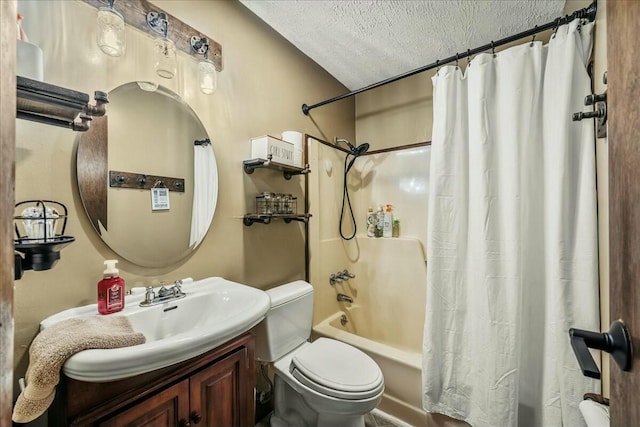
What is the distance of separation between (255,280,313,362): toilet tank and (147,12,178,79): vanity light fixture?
3.90 feet

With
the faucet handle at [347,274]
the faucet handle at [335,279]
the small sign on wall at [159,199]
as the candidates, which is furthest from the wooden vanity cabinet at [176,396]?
the faucet handle at [347,274]

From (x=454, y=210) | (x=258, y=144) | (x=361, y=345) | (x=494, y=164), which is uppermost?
(x=258, y=144)

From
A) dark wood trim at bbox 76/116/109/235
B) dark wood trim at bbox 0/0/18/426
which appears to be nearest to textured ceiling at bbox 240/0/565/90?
dark wood trim at bbox 76/116/109/235

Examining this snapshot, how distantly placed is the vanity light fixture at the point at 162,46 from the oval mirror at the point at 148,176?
9 centimetres

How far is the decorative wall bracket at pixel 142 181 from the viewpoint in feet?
3.43

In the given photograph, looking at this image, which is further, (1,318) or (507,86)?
(507,86)

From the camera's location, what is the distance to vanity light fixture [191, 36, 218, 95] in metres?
1.28

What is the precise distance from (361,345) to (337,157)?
146cm

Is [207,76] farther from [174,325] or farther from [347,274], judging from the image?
[347,274]

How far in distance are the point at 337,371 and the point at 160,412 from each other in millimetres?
789

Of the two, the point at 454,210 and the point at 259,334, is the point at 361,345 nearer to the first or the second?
the point at 259,334

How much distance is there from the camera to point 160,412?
801mm

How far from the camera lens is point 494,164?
140cm

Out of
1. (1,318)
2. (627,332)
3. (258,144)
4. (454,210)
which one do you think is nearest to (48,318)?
(1,318)
